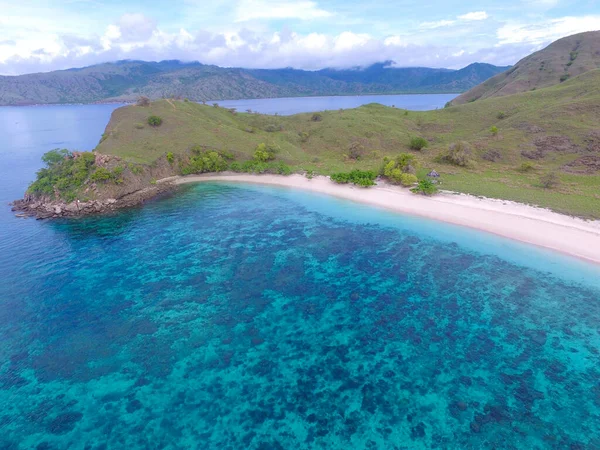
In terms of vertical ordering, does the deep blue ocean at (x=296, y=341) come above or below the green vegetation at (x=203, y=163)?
below

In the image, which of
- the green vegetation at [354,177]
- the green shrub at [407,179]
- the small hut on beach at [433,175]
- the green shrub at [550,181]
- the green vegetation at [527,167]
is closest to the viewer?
the green shrub at [550,181]

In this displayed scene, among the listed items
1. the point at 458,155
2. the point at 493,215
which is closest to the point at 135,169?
the point at 493,215

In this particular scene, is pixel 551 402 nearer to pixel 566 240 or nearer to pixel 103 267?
pixel 566 240

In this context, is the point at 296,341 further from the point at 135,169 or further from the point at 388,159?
the point at 135,169

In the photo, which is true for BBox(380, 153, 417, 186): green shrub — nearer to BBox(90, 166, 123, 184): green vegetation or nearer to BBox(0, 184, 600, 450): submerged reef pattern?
BBox(0, 184, 600, 450): submerged reef pattern

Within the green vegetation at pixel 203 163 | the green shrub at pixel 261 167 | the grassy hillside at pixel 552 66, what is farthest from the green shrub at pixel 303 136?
the grassy hillside at pixel 552 66

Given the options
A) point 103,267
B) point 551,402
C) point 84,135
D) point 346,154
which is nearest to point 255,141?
point 346,154

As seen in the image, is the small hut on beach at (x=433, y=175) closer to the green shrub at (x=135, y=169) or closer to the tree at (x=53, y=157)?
the green shrub at (x=135, y=169)

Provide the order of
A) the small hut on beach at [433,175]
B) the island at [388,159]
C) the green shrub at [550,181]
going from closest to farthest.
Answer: the island at [388,159] → the green shrub at [550,181] → the small hut on beach at [433,175]
